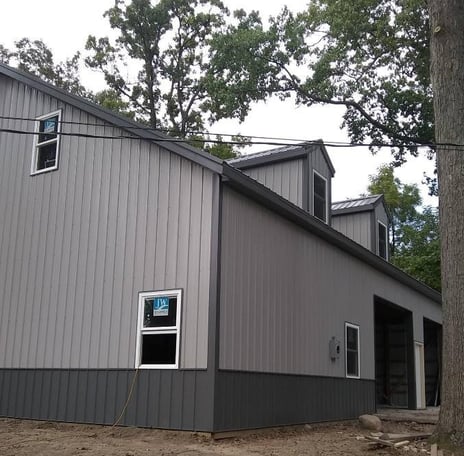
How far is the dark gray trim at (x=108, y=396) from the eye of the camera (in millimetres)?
8922

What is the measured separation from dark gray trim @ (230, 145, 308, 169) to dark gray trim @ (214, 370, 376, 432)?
5.07 m

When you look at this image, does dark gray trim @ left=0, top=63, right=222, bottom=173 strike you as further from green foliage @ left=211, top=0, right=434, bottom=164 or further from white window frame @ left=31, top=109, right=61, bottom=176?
green foliage @ left=211, top=0, right=434, bottom=164

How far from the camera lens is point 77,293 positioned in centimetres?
1076

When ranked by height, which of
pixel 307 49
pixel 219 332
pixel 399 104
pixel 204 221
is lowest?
pixel 219 332

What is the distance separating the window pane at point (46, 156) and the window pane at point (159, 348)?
4.36 meters

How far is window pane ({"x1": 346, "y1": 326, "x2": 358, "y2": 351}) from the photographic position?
1394cm

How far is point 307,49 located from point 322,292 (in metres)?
10.5

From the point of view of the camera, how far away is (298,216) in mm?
11578

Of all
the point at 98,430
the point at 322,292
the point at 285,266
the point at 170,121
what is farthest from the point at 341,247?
the point at 170,121

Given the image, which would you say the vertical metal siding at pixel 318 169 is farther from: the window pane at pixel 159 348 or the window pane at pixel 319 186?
the window pane at pixel 159 348

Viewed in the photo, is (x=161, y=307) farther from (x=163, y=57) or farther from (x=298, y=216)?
(x=163, y=57)

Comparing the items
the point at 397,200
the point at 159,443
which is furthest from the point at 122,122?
the point at 397,200

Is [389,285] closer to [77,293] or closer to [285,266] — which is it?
[285,266]

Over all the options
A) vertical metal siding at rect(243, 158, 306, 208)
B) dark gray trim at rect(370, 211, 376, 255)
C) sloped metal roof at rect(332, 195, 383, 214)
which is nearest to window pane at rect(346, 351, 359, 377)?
vertical metal siding at rect(243, 158, 306, 208)
